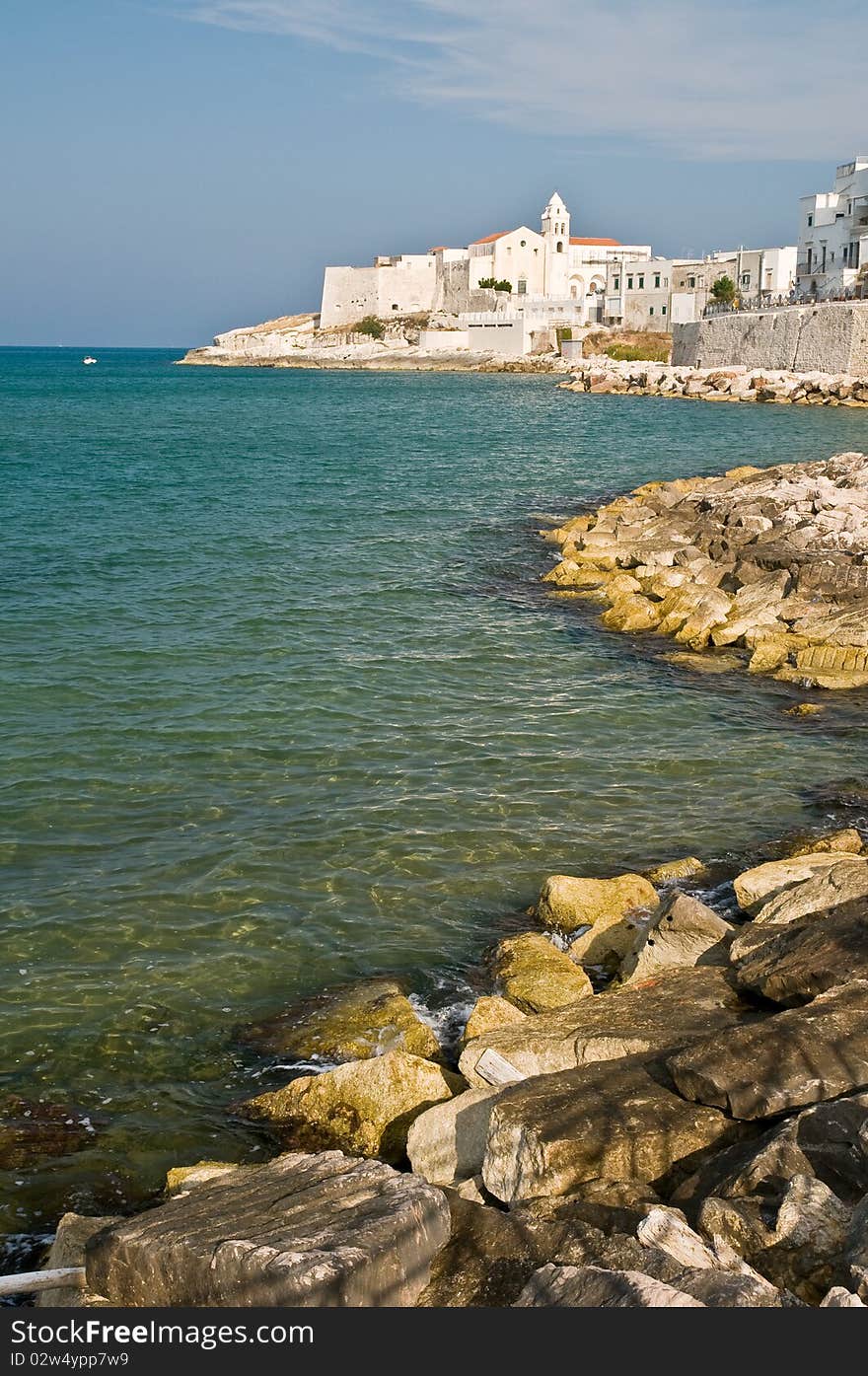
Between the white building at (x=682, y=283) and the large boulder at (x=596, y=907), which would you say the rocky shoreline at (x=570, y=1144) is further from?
the white building at (x=682, y=283)

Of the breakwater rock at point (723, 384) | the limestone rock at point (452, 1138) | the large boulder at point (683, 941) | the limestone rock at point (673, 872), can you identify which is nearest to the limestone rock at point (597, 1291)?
the limestone rock at point (452, 1138)

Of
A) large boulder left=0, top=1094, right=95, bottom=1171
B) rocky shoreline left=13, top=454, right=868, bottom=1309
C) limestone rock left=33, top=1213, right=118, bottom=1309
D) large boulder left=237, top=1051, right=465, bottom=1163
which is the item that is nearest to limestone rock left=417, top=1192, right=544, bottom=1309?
rocky shoreline left=13, top=454, right=868, bottom=1309

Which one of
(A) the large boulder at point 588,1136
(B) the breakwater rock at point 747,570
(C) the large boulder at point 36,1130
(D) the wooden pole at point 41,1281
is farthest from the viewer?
(B) the breakwater rock at point 747,570

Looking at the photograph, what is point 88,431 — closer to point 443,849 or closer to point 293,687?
point 293,687

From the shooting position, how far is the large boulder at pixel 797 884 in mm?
7047

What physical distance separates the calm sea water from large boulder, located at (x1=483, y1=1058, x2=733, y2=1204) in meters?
1.70

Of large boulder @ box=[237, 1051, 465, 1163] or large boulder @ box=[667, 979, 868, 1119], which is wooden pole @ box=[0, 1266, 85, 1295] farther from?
large boulder @ box=[667, 979, 868, 1119]

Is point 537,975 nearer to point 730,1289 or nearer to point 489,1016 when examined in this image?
point 489,1016

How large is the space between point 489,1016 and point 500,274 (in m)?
117

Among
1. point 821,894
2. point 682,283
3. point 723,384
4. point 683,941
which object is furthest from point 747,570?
point 682,283

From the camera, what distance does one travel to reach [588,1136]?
4934mm

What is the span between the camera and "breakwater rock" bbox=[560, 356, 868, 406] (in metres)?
57.7

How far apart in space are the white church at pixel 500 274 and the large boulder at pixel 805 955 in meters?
105

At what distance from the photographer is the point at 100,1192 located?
570 cm
